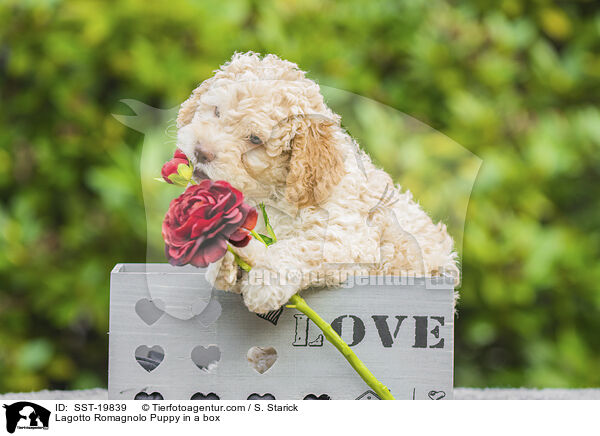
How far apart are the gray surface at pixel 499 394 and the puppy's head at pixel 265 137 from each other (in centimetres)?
60

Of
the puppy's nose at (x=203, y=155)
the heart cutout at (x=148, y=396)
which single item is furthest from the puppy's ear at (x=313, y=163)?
the heart cutout at (x=148, y=396)

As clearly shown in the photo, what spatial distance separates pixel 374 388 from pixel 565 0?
1.24 metres

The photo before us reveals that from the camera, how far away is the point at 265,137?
83cm

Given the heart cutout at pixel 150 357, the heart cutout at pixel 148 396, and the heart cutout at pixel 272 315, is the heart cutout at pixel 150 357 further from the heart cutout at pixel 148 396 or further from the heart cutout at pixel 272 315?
the heart cutout at pixel 272 315

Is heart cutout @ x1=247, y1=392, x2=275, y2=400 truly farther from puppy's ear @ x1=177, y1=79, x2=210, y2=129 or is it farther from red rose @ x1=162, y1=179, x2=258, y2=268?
puppy's ear @ x1=177, y1=79, x2=210, y2=129

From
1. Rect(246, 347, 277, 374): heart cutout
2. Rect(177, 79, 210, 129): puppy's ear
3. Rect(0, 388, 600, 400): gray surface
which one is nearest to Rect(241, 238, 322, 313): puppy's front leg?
Rect(246, 347, 277, 374): heart cutout

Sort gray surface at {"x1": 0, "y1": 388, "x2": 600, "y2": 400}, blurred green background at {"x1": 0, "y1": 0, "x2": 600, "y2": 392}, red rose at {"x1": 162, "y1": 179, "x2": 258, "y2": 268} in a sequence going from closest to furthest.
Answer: red rose at {"x1": 162, "y1": 179, "x2": 258, "y2": 268} → gray surface at {"x1": 0, "y1": 388, "x2": 600, "y2": 400} → blurred green background at {"x1": 0, "y1": 0, "x2": 600, "y2": 392}

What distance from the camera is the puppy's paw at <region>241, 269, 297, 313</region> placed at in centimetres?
81

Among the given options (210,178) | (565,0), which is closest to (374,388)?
(210,178)

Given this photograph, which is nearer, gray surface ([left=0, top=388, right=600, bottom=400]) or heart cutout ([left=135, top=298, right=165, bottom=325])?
heart cutout ([left=135, top=298, right=165, bottom=325])

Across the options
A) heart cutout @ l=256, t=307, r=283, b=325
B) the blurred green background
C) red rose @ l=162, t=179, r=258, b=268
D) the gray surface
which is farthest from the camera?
the blurred green background

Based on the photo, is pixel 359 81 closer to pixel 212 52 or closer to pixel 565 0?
pixel 212 52

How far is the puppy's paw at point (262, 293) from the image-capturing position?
2.65 ft

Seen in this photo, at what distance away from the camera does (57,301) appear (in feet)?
4.82
